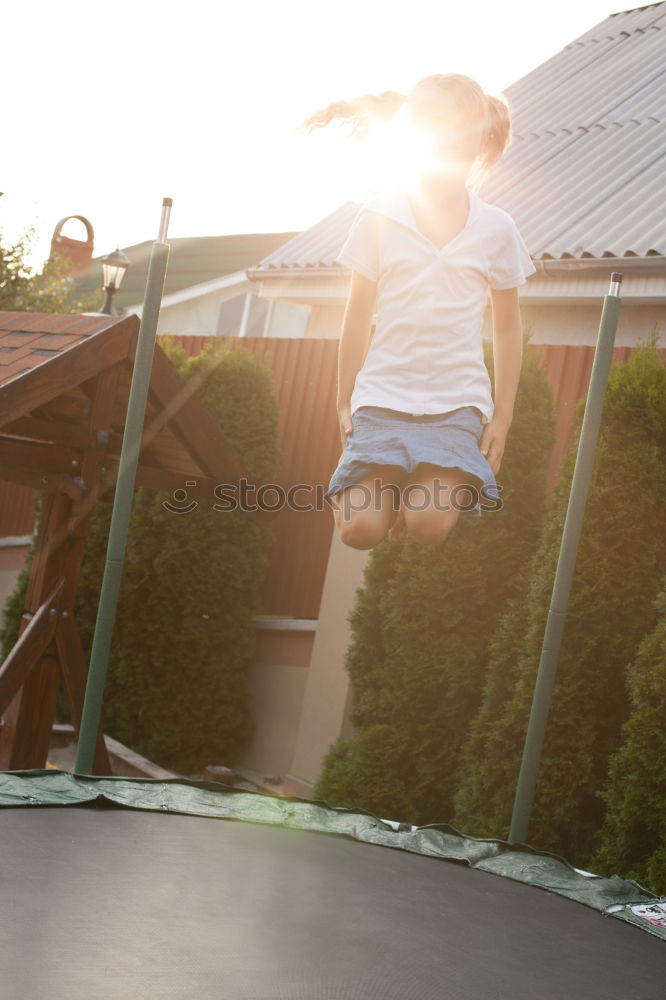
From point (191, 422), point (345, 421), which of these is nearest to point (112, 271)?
point (191, 422)

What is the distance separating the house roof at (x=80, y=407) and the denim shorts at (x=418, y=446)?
1228 mm

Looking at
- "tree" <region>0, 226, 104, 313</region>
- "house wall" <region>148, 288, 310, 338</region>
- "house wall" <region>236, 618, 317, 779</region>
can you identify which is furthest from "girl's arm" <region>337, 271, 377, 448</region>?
"tree" <region>0, 226, 104, 313</region>

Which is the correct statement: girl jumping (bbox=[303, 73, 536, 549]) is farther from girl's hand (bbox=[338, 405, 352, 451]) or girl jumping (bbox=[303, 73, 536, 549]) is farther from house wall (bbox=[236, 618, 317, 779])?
house wall (bbox=[236, 618, 317, 779])

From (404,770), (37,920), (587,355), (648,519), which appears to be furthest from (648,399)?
(37,920)

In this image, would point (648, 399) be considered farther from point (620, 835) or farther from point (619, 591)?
point (620, 835)

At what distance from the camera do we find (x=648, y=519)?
11.7ft

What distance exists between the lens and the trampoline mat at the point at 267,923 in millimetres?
1688

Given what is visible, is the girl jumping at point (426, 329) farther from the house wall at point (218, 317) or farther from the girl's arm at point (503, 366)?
the house wall at point (218, 317)

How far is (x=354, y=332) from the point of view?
8.61 ft

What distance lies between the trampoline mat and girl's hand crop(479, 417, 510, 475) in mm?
977

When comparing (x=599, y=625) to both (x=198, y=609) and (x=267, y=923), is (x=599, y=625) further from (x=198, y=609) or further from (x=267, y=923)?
(x=198, y=609)

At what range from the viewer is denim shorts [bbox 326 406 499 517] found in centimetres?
242

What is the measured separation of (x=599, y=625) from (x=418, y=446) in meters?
1.39

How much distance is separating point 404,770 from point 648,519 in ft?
4.44
